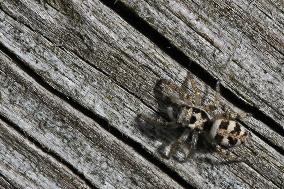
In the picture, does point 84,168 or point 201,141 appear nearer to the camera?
point 84,168

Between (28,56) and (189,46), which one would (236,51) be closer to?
(189,46)

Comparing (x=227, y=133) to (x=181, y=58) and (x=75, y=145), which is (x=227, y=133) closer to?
(x=181, y=58)

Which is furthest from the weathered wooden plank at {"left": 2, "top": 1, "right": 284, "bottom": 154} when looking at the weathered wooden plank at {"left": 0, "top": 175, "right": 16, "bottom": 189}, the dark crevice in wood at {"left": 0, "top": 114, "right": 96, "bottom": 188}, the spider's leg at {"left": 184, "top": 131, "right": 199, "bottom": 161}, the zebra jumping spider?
the weathered wooden plank at {"left": 0, "top": 175, "right": 16, "bottom": 189}

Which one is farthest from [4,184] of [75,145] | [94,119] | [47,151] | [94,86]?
[94,86]

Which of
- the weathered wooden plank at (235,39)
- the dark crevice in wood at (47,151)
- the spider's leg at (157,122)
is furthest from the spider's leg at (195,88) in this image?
the dark crevice in wood at (47,151)

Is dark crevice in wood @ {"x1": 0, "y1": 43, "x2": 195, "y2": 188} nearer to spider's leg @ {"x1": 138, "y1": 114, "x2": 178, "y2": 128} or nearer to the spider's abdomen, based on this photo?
spider's leg @ {"x1": 138, "y1": 114, "x2": 178, "y2": 128}

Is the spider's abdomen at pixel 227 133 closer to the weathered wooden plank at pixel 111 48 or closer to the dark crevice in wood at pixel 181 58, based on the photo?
the dark crevice in wood at pixel 181 58

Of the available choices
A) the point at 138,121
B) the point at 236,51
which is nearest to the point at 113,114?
the point at 138,121
